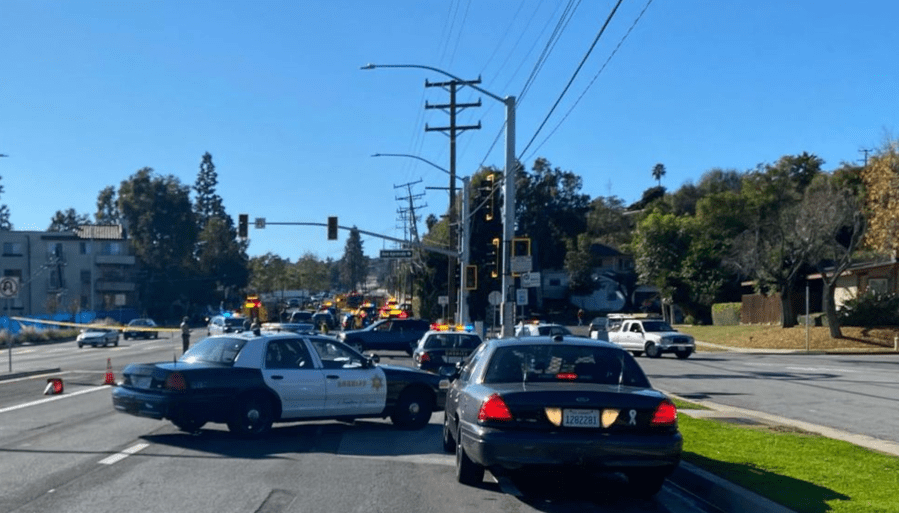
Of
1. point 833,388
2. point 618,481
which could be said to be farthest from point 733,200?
point 618,481

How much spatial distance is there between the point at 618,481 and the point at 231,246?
11113 cm

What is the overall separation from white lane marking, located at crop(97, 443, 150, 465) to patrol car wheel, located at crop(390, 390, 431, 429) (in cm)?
389

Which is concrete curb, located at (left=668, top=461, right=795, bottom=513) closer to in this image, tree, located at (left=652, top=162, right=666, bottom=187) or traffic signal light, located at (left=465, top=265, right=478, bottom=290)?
traffic signal light, located at (left=465, top=265, right=478, bottom=290)

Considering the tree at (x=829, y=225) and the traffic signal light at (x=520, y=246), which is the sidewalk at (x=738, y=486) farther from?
the tree at (x=829, y=225)

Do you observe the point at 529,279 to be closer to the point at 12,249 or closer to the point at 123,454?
the point at 123,454

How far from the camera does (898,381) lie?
28.0m

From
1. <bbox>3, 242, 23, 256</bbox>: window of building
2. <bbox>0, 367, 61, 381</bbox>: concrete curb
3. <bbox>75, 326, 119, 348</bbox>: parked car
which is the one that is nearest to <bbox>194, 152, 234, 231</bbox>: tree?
<bbox>3, 242, 23, 256</bbox>: window of building

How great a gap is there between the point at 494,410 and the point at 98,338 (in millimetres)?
50468

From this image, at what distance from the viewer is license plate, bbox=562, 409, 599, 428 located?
9.48 m

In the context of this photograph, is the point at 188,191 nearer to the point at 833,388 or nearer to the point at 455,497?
the point at 833,388

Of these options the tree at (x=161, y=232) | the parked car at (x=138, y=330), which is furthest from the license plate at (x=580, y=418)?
the tree at (x=161, y=232)

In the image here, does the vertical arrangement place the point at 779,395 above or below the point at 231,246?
below

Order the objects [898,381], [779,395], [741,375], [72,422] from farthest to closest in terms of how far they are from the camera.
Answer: [741,375] < [898,381] < [779,395] < [72,422]

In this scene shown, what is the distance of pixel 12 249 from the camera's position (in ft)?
295
